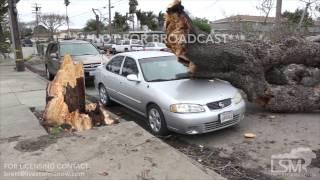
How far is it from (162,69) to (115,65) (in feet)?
5.15

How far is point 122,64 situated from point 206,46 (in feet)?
7.14

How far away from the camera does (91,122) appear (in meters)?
6.62

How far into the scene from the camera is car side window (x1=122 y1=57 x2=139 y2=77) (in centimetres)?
731

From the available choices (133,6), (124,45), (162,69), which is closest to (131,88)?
(162,69)

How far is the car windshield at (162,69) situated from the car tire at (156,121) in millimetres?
635

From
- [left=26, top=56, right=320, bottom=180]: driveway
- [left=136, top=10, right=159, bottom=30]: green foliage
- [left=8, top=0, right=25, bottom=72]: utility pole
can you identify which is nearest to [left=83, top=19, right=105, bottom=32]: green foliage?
[left=136, top=10, right=159, bottom=30]: green foliage

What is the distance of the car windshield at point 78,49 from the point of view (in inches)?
521

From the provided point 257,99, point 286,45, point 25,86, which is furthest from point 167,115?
point 25,86

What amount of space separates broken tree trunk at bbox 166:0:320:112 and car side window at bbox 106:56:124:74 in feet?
6.48

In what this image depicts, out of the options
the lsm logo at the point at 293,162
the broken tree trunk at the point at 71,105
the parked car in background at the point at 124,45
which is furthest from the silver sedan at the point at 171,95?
the parked car in background at the point at 124,45

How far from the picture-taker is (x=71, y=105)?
21.9 ft

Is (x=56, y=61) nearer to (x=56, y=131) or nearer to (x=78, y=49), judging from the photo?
(x=78, y=49)

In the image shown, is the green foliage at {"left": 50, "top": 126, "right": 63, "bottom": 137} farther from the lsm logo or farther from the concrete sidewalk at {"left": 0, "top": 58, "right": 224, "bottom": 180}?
the lsm logo

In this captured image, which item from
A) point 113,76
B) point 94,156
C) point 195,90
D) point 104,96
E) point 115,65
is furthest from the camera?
point 104,96
